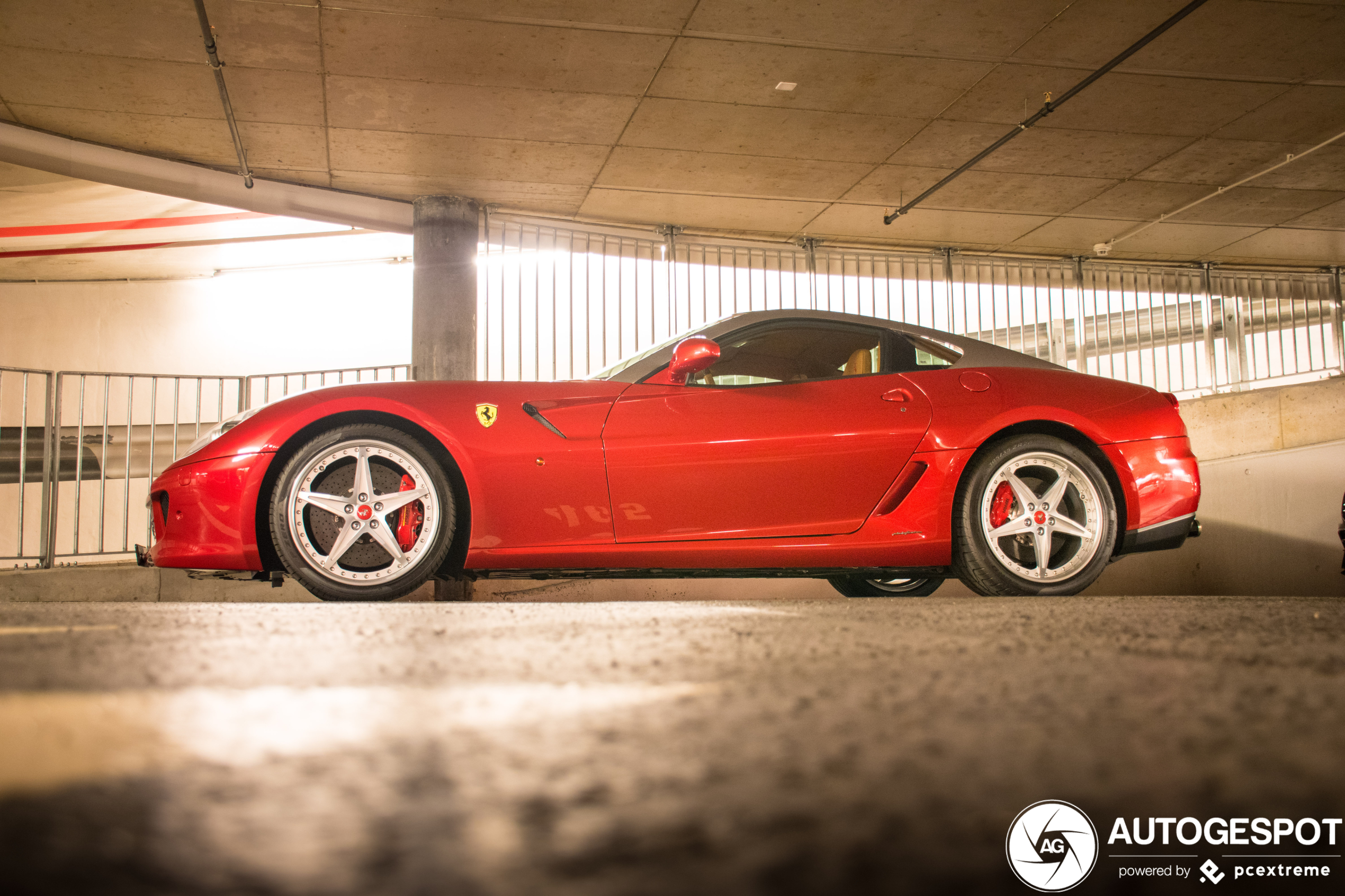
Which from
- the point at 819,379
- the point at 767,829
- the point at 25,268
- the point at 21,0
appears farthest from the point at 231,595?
the point at 25,268

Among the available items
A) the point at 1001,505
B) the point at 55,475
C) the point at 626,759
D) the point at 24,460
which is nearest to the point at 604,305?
the point at 55,475

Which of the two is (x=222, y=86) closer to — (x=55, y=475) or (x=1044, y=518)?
(x=55, y=475)

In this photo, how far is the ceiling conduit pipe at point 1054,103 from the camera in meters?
5.71

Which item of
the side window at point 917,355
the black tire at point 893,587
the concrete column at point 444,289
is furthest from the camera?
the concrete column at point 444,289

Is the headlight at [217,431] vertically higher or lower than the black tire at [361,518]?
higher

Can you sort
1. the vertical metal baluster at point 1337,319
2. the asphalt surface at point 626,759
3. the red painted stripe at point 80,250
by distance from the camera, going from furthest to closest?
the vertical metal baluster at point 1337,319 → the red painted stripe at point 80,250 → the asphalt surface at point 626,759

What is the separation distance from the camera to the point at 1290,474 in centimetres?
651

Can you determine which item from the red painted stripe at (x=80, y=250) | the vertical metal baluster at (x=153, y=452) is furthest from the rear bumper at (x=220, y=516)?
the red painted stripe at (x=80, y=250)

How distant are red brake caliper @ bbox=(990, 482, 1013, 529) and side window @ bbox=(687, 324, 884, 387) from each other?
0.82m

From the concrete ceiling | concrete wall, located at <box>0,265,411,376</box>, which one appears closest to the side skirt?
the concrete ceiling

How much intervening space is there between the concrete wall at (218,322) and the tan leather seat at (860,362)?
8.23m

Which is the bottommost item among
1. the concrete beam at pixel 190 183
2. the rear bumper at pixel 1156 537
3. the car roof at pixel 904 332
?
the rear bumper at pixel 1156 537

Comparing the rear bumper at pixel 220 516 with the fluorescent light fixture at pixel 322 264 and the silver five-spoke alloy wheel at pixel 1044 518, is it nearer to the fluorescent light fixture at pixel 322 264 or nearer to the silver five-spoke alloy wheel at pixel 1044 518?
the silver five-spoke alloy wheel at pixel 1044 518

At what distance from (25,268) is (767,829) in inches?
518
